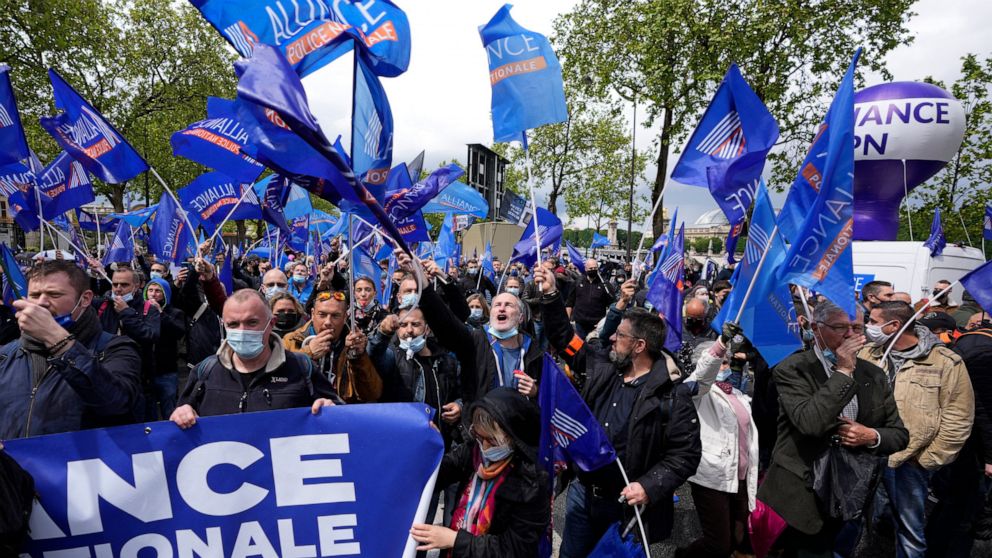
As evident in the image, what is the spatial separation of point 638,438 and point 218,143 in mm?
4845

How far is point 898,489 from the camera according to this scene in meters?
3.87

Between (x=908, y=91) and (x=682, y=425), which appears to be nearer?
(x=682, y=425)

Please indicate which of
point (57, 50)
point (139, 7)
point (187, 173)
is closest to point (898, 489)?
point (57, 50)

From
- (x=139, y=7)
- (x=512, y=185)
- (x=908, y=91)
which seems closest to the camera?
(x=908, y=91)

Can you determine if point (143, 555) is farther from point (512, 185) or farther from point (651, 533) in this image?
point (512, 185)

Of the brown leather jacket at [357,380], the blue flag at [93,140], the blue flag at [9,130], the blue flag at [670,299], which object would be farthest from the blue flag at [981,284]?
the blue flag at [9,130]

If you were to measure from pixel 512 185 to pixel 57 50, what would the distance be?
25.6m

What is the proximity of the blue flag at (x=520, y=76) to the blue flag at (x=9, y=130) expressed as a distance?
4.14 m

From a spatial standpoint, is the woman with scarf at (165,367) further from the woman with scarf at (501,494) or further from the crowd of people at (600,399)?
the woman with scarf at (501,494)

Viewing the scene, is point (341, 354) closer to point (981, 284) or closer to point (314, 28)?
point (314, 28)

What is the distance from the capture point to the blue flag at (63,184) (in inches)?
272

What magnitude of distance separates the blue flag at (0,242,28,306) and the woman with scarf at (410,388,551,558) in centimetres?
313

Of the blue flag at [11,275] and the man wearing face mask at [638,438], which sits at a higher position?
the blue flag at [11,275]

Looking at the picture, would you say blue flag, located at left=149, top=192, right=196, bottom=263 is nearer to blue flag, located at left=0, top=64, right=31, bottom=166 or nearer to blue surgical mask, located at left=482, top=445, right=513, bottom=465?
blue flag, located at left=0, top=64, right=31, bottom=166
